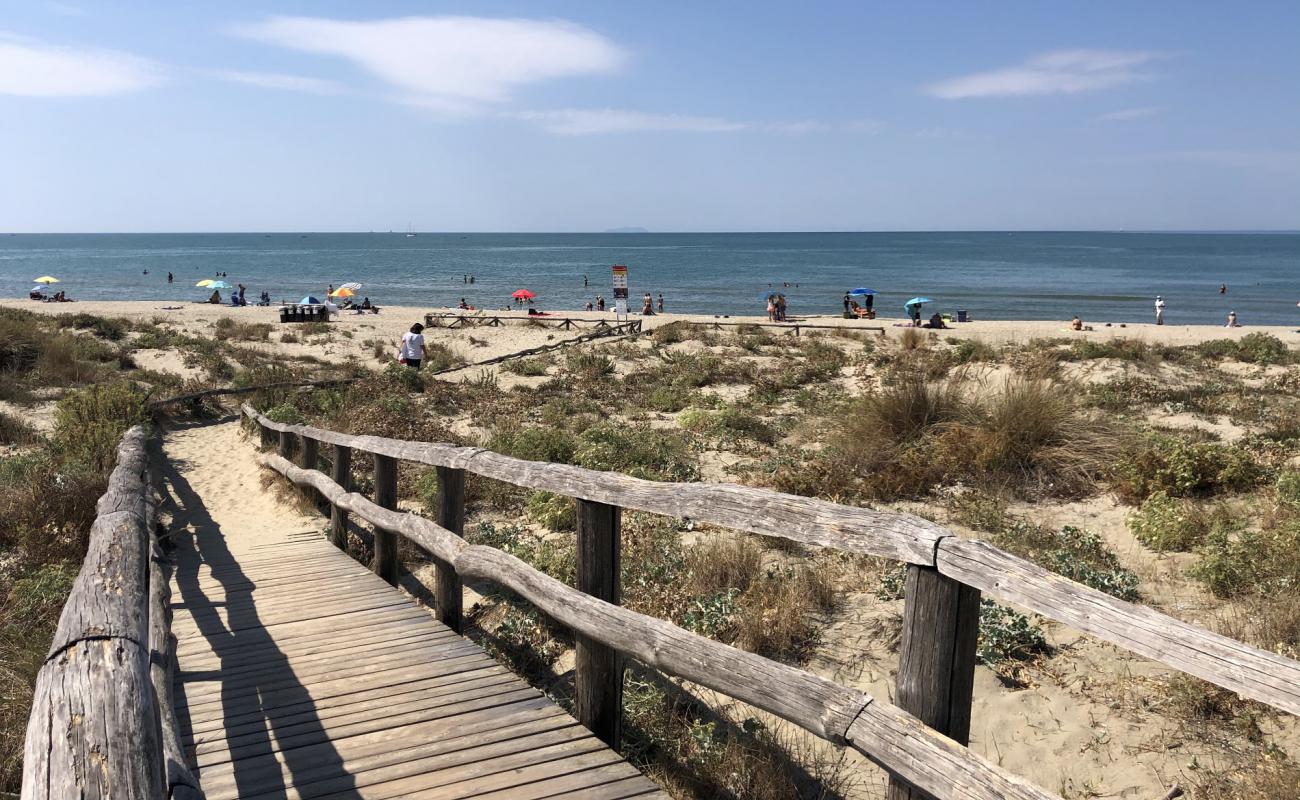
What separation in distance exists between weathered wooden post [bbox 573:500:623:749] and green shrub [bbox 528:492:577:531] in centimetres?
424

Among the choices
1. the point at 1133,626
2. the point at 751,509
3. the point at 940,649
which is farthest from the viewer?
the point at 751,509

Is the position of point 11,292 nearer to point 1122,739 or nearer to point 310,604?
point 310,604

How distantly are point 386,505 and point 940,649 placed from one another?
523 cm

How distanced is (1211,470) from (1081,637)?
4221 mm

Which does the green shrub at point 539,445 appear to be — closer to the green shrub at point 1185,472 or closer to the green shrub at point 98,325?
the green shrub at point 1185,472

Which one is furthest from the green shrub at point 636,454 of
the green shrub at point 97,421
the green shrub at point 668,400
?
the green shrub at point 97,421

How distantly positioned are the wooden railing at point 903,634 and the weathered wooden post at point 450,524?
21.9 inches

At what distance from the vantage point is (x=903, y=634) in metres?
2.81

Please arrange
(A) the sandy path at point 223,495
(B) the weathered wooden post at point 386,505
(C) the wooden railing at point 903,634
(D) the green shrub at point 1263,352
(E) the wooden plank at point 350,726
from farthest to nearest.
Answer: (D) the green shrub at point 1263,352, (A) the sandy path at point 223,495, (B) the weathered wooden post at point 386,505, (E) the wooden plank at point 350,726, (C) the wooden railing at point 903,634

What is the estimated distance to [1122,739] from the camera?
4410mm

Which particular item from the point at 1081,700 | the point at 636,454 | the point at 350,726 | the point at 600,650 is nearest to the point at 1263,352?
the point at 636,454

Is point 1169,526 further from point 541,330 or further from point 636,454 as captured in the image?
point 541,330

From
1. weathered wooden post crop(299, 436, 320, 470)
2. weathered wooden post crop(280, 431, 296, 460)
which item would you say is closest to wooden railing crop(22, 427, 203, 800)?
weathered wooden post crop(299, 436, 320, 470)

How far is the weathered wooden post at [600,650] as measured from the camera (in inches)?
165
